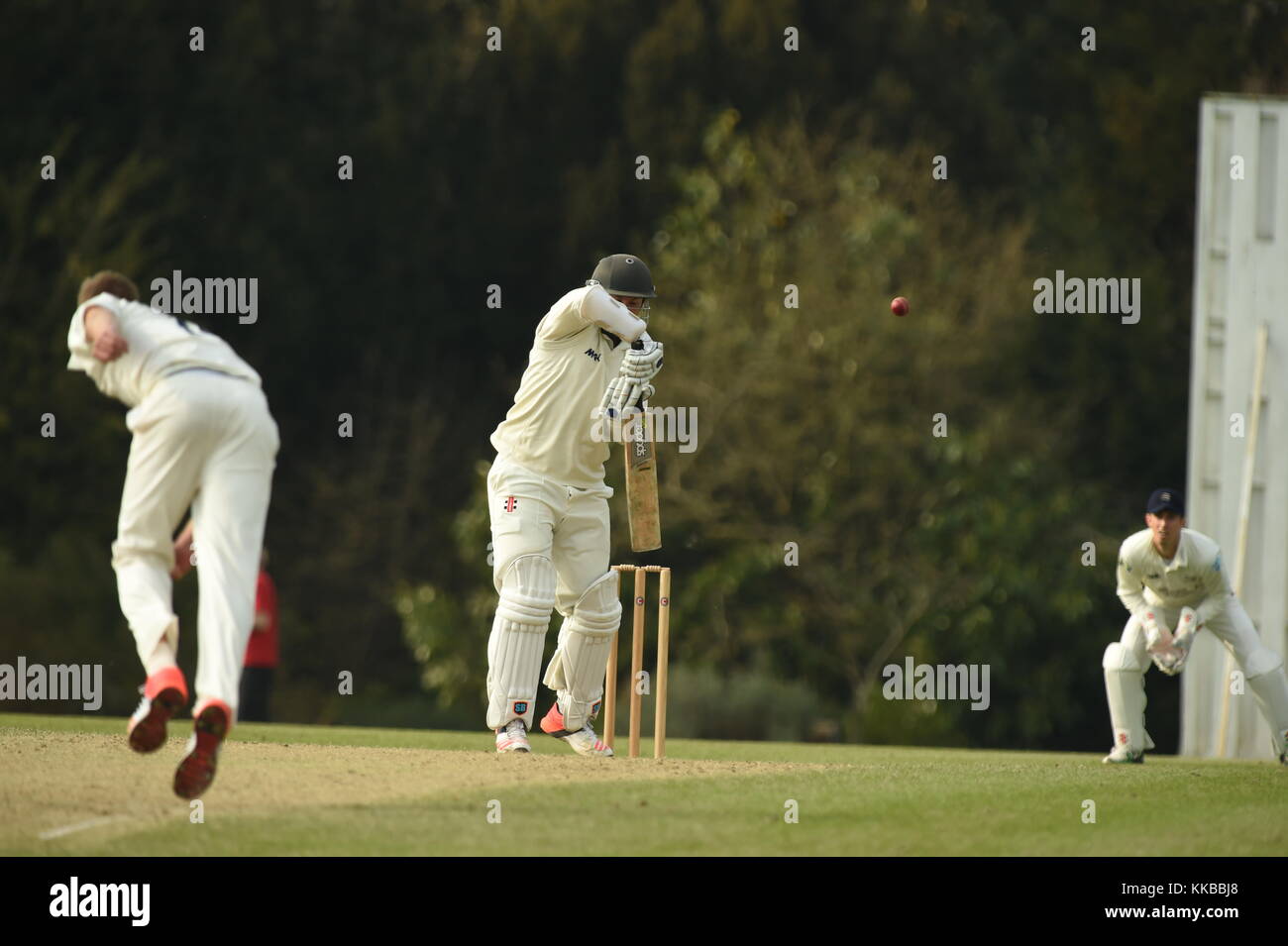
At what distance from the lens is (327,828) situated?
18.2ft

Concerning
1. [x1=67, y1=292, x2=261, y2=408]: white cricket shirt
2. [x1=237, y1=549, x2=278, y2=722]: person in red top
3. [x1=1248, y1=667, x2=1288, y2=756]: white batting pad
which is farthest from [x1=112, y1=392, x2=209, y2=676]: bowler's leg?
[x1=237, y1=549, x2=278, y2=722]: person in red top

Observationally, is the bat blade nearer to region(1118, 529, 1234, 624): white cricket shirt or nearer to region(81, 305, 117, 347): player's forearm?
region(81, 305, 117, 347): player's forearm

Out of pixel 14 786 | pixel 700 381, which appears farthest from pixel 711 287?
pixel 14 786

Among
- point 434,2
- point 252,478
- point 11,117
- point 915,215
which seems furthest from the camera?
point 434,2

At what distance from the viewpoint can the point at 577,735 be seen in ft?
26.1

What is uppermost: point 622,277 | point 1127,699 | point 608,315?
point 622,277

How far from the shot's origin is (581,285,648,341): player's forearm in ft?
24.0

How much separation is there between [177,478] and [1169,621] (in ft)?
17.8

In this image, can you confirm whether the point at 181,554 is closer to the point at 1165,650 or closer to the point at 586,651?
the point at 586,651

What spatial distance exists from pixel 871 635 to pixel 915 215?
437 centimetres

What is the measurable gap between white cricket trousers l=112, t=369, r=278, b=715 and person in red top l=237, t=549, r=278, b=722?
7.12 metres

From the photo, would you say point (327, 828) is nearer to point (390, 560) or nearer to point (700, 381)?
point (700, 381)

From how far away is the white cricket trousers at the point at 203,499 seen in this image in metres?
5.78

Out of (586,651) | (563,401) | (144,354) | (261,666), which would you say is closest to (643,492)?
(563,401)
